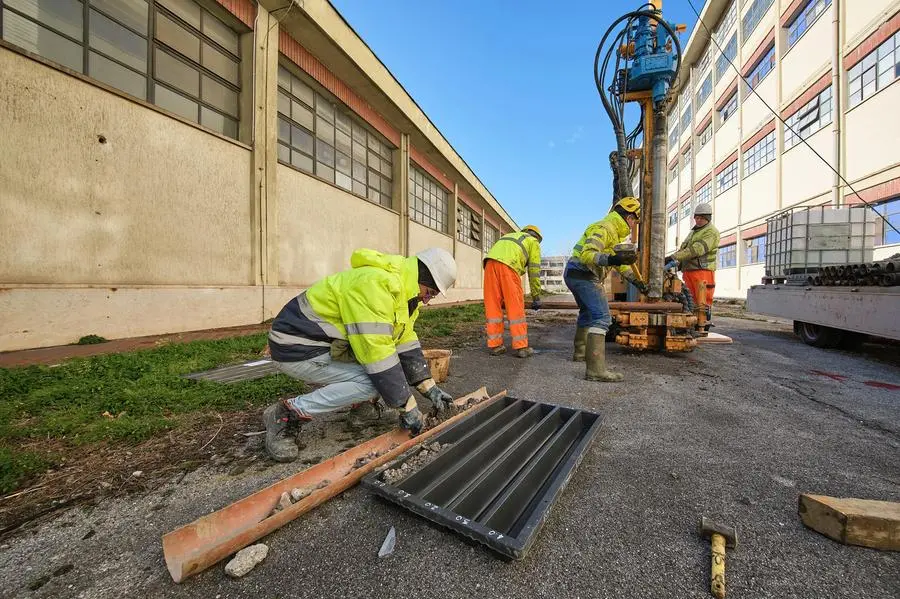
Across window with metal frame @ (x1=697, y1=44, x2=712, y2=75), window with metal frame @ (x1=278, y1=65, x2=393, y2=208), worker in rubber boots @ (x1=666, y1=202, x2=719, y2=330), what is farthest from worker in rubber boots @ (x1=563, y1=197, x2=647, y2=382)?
window with metal frame @ (x1=697, y1=44, x2=712, y2=75)

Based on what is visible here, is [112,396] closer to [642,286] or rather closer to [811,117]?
[642,286]

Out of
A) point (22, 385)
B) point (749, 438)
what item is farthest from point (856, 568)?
point (22, 385)

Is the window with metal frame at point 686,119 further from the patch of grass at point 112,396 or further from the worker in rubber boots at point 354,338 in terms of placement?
the patch of grass at point 112,396

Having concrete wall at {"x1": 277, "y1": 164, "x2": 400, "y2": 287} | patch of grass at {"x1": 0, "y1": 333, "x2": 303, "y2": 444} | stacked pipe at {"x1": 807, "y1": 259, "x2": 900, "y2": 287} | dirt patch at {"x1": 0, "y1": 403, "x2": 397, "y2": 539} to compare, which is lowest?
dirt patch at {"x1": 0, "y1": 403, "x2": 397, "y2": 539}

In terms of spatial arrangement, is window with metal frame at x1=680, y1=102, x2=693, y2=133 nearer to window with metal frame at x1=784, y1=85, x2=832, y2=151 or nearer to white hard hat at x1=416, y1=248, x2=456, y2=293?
window with metal frame at x1=784, y1=85, x2=832, y2=151

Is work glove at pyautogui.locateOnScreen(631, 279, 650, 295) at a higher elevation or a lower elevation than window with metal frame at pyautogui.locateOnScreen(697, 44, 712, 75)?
lower

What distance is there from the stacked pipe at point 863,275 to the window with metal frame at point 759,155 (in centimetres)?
1511

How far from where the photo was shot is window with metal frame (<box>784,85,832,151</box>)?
12539mm

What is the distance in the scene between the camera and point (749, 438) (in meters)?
2.25

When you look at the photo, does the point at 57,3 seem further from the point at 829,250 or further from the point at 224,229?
the point at 829,250

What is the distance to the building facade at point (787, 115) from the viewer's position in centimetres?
1033

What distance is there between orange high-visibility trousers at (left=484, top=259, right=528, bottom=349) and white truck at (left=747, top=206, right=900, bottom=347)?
13.0 ft

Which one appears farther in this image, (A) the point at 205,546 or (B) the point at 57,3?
A: (B) the point at 57,3

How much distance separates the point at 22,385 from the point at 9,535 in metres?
2.15
